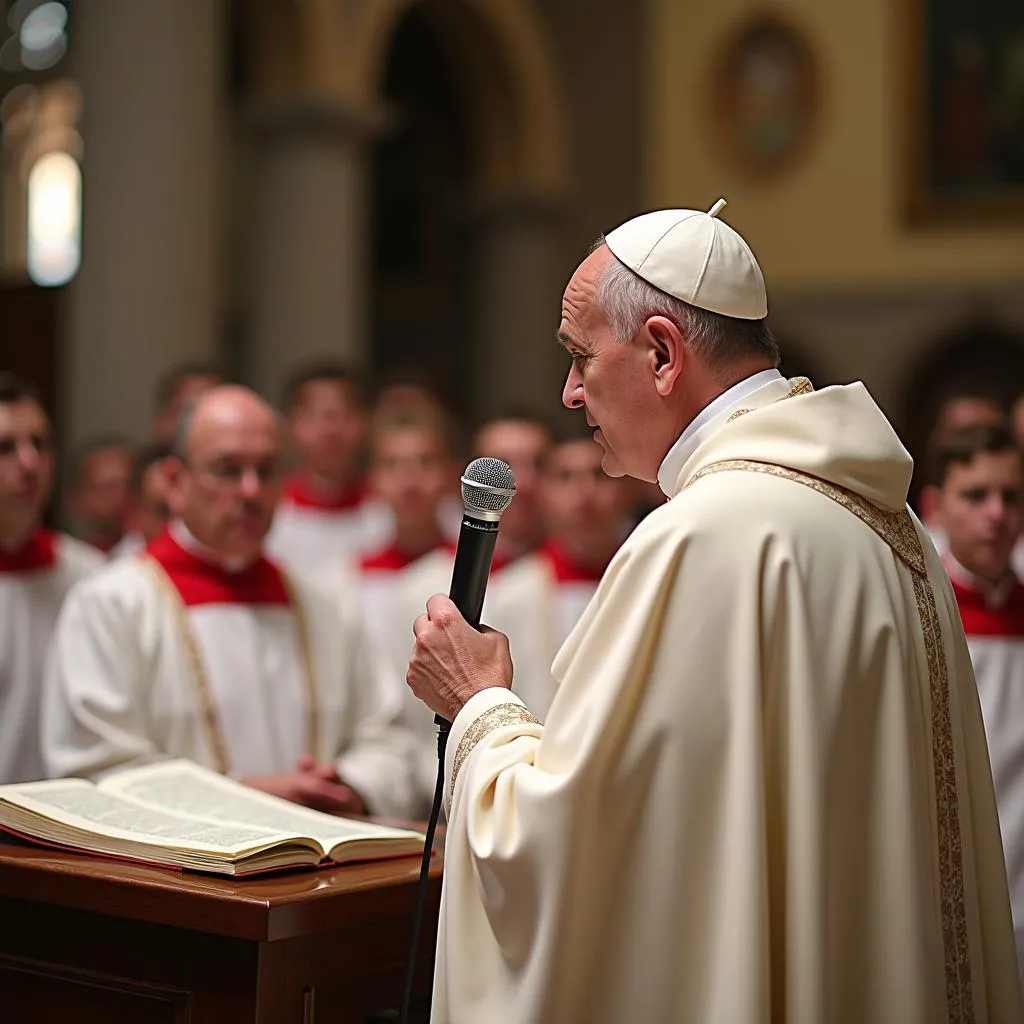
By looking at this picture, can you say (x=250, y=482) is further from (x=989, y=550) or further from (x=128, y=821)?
(x=989, y=550)

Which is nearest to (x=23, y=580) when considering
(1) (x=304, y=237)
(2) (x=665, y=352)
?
(2) (x=665, y=352)

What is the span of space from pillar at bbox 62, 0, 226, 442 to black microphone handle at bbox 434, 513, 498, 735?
→ 6518mm

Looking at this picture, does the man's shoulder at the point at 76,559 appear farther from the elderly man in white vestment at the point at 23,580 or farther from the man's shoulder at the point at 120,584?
the man's shoulder at the point at 120,584

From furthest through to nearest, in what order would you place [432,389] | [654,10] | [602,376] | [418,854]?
[654,10] < [432,389] < [418,854] < [602,376]

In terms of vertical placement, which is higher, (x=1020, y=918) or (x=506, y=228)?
(x=506, y=228)

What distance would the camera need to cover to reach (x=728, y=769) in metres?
2.44

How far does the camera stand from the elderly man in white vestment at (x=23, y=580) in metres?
5.30

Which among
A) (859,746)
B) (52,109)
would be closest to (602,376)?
(859,746)

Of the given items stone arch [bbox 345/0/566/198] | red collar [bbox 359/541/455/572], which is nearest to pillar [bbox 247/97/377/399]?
stone arch [bbox 345/0/566/198]

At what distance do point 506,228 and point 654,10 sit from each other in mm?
2380

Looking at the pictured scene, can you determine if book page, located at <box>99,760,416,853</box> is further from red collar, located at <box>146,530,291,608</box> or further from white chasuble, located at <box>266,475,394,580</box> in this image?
white chasuble, located at <box>266,475,394,580</box>

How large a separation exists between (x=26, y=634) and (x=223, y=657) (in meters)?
1.15

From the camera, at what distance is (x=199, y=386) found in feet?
23.5

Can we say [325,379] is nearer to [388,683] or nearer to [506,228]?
[388,683]
